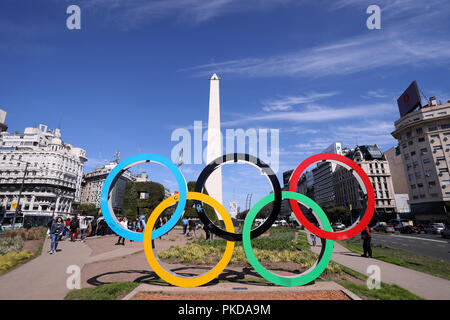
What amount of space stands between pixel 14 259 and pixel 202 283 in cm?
917

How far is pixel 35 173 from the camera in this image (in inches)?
3155

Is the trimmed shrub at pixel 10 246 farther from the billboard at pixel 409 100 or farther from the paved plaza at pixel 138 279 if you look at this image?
the billboard at pixel 409 100

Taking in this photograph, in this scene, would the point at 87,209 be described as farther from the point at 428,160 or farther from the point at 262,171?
the point at 428,160

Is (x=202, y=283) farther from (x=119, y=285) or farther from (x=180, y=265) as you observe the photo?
(x=180, y=265)

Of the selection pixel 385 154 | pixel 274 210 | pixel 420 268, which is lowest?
pixel 420 268

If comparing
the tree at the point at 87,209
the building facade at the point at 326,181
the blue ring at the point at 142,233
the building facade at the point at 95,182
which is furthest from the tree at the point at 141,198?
the building facade at the point at 326,181

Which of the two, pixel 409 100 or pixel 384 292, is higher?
pixel 409 100

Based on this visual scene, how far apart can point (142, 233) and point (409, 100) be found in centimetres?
7361

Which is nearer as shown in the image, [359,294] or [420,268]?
[359,294]

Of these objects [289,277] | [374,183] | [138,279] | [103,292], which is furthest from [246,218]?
[374,183]

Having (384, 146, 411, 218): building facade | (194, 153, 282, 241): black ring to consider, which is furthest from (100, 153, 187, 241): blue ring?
(384, 146, 411, 218): building facade

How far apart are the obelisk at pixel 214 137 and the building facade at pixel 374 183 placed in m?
60.4

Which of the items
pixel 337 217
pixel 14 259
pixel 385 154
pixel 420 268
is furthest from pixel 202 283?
pixel 385 154
